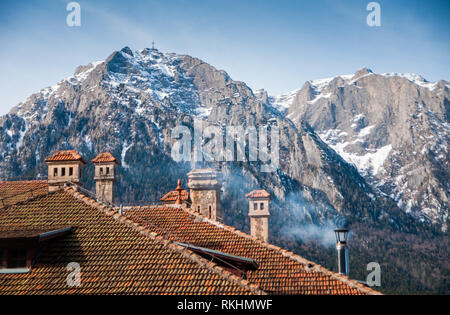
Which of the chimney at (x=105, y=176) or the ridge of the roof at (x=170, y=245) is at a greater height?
the chimney at (x=105, y=176)

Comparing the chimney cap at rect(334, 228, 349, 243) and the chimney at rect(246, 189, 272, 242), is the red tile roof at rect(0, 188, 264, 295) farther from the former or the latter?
the chimney at rect(246, 189, 272, 242)

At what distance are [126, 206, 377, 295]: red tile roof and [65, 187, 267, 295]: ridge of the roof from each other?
0.96 m

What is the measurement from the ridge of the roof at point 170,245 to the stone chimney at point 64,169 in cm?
186

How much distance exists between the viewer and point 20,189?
91.6ft

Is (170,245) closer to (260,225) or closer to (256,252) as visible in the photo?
(256,252)

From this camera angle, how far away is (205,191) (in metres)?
30.4

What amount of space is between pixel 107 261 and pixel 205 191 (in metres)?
12.6

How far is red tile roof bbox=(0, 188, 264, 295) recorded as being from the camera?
17.1 m

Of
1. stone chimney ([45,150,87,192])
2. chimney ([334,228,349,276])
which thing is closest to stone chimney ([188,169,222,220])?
stone chimney ([45,150,87,192])

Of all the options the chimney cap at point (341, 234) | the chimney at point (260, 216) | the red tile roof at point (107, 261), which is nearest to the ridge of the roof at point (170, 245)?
the red tile roof at point (107, 261)

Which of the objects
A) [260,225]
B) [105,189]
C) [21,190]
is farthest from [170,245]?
[260,225]

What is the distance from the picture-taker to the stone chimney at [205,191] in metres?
30.2

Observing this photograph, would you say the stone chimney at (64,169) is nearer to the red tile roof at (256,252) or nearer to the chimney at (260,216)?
the red tile roof at (256,252)
